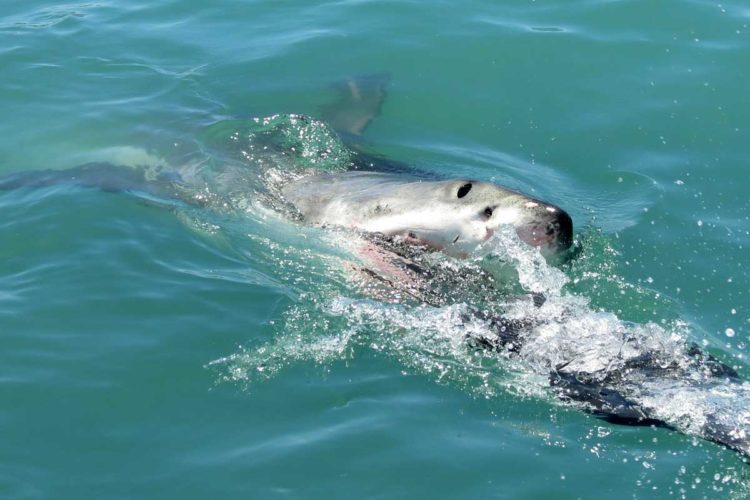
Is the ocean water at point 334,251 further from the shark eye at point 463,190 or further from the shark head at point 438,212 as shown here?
the shark eye at point 463,190

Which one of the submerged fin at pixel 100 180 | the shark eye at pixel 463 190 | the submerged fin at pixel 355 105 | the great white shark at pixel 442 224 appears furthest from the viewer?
the submerged fin at pixel 355 105

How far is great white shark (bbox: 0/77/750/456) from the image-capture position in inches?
222

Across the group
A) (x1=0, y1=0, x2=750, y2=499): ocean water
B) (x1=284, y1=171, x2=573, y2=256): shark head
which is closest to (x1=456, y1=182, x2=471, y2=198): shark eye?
(x1=284, y1=171, x2=573, y2=256): shark head

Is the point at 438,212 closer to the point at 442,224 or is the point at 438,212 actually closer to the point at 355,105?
the point at 442,224

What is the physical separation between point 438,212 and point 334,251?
0.87 m

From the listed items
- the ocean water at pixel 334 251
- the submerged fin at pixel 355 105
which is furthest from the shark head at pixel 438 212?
the submerged fin at pixel 355 105

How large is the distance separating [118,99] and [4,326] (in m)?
4.11

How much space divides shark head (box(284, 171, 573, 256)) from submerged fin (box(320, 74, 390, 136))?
2.01m

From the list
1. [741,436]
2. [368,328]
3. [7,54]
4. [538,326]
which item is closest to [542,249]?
[538,326]

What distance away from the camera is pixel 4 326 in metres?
6.64

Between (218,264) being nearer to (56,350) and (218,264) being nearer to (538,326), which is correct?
(56,350)

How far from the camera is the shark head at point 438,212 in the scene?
6117mm

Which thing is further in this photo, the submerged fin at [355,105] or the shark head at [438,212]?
the submerged fin at [355,105]

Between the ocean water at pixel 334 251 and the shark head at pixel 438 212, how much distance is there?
21cm
